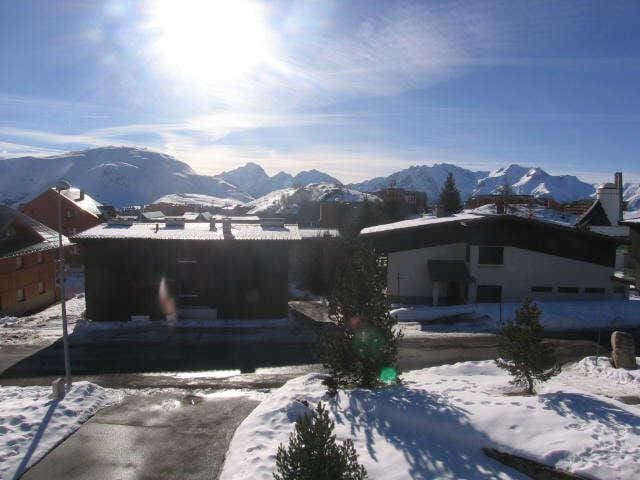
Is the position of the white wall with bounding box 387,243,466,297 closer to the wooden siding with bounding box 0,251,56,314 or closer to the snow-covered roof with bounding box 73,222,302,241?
the snow-covered roof with bounding box 73,222,302,241

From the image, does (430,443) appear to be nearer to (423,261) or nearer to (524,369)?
(524,369)

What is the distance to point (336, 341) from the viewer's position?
13758 millimetres

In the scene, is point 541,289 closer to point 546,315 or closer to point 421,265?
point 546,315

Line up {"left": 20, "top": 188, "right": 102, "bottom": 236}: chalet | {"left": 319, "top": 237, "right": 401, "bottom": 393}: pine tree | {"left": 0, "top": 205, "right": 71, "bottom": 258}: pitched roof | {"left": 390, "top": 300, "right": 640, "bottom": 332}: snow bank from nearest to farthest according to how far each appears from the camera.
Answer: {"left": 319, "top": 237, "right": 401, "bottom": 393}: pine tree, {"left": 390, "top": 300, "right": 640, "bottom": 332}: snow bank, {"left": 0, "top": 205, "right": 71, "bottom": 258}: pitched roof, {"left": 20, "top": 188, "right": 102, "bottom": 236}: chalet

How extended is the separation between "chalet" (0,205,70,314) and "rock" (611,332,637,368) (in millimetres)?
32925

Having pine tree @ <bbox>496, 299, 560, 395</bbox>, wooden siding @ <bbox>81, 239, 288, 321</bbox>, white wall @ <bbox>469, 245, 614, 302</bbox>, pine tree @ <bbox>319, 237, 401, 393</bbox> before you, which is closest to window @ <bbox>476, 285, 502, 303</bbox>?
white wall @ <bbox>469, 245, 614, 302</bbox>

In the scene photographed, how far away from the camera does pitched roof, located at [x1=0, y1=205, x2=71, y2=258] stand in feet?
107

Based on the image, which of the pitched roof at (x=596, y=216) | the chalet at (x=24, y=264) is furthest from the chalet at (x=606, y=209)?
the chalet at (x=24, y=264)

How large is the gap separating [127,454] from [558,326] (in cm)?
2404

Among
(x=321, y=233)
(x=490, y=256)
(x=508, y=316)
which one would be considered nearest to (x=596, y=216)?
(x=490, y=256)

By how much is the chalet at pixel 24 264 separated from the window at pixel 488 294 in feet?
96.4

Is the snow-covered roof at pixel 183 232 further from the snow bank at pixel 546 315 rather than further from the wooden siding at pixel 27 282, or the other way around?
the snow bank at pixel 546 315

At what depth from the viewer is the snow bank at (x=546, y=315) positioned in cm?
2733

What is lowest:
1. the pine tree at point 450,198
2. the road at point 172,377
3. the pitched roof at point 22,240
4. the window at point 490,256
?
the road at point 172,377
